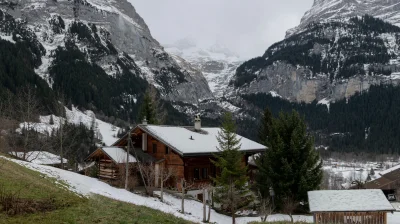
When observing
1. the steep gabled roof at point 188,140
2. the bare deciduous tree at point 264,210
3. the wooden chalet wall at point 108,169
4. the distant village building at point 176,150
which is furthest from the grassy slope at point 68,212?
the steep gabled roof at point 188,140

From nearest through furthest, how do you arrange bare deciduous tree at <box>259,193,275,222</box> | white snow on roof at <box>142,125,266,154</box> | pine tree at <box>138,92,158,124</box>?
bare deciduous tree at <box>259,193,275,222</box> < white snow on roof at <box>142,125,266,154</box> < pine tree at <box>138,92,158,124</box>

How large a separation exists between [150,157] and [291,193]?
51.0ft

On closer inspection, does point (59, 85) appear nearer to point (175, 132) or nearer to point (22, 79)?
point (22, 79)

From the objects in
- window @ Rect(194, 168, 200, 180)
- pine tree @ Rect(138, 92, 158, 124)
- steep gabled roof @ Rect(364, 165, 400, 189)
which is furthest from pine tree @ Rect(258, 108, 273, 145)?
steep gabled roof @ Rect(364, 165, 400, 189)

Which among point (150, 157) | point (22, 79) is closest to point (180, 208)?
point (150, 157)

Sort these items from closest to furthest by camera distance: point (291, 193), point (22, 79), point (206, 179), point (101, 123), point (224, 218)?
point (224, 218) → point (291, 193) → point (206, 179) → point (22, 79) → point (101, 123)

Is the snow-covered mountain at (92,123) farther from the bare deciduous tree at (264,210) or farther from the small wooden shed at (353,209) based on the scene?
the small wooden shed at (353,209)

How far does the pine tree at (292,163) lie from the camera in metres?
39.6

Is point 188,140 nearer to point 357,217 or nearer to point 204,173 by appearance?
point 204,173

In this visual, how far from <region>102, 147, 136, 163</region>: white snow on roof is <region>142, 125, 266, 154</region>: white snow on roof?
3607 mm

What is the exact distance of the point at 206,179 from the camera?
139 feet

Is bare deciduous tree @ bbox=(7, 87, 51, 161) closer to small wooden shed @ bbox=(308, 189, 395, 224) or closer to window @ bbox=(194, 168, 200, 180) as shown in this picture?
window @ bbox=(194, 168, 200, 180)

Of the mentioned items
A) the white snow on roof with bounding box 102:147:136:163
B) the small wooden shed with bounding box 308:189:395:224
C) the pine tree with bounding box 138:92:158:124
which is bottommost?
the small wooden shed with bounding box 308:189:395:224

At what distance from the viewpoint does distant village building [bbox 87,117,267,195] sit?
133 feet
